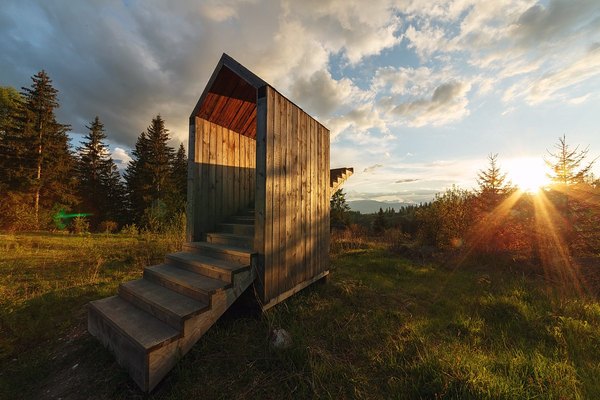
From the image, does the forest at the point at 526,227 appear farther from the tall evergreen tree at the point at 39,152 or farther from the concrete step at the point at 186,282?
the tall evergreen tree at the point at 39,152

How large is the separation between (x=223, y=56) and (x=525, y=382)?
5.85 m

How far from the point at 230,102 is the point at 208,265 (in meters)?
3.25

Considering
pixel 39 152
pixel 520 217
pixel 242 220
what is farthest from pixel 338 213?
pixel 39 152

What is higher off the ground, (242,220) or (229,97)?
(229,97)

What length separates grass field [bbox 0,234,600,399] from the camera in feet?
7.26

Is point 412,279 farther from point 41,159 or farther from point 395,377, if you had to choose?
point 41,159

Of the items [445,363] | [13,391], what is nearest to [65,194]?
[13,391]

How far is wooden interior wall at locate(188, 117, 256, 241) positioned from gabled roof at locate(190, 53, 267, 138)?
19 cm

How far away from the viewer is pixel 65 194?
20.4 meters

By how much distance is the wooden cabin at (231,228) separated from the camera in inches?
102

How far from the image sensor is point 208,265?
11.1ft

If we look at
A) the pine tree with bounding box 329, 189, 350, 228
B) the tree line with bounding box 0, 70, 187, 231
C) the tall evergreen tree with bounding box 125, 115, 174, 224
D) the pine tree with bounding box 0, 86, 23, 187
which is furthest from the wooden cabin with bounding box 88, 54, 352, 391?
the pine tree with bounding box 0, 86, 23, 187

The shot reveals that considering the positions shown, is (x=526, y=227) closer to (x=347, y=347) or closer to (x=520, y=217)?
(x=520, y=217)

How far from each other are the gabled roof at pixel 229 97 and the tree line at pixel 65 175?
404 inches
